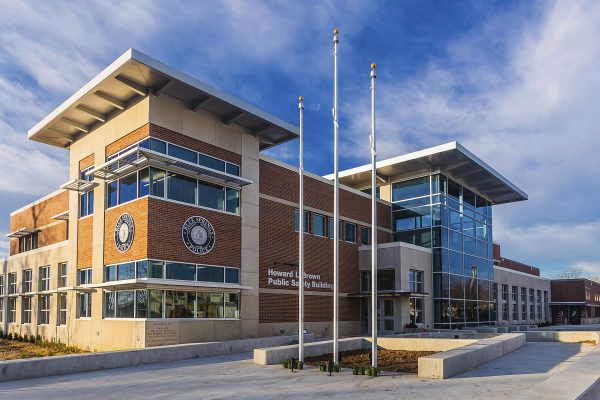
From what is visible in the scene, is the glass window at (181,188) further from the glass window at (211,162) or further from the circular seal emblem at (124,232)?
the circular seal emblem at (124,232)

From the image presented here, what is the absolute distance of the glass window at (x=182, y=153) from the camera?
25.1 m

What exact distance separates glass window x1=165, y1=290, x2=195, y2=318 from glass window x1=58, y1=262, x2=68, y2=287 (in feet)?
35.4

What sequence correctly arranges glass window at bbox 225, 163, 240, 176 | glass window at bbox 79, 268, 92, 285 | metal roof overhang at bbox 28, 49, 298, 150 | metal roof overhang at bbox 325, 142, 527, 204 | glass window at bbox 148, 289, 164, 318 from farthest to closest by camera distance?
metal roof overhang at bbox 325, 142, 527, 204
glass window at bbox 225, 163, 240, 176
glass window at bbox 79, 268, 92, 285
glass window at bbox 148, 289, 164, 318
metal roof overhang at bbox 28, 49, 298, 150

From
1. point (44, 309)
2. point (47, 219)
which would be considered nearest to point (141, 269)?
point (44, 309)

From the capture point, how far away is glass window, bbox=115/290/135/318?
23922 mm

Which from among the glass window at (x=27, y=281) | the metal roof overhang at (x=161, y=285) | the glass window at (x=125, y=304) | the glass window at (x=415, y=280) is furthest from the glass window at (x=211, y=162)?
the glass window at (x=27, y=281)

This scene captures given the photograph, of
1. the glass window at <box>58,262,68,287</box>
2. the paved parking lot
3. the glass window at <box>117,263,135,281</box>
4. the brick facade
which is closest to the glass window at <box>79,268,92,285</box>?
the glass window at <box>117,263,135,281</box>

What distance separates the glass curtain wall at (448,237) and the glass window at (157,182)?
860 inches

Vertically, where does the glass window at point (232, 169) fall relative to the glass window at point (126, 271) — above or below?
above

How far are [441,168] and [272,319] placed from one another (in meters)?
18.0

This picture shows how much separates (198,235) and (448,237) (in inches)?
848

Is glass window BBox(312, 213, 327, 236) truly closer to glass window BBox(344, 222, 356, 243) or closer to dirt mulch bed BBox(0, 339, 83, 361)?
glass window BBox(344, 222, 356, 243)

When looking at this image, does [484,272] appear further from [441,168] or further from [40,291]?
[40,291]

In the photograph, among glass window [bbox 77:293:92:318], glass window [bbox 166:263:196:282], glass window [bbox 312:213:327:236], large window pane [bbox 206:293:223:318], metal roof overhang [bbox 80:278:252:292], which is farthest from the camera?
glass window [bbox 312:213:327:236]
